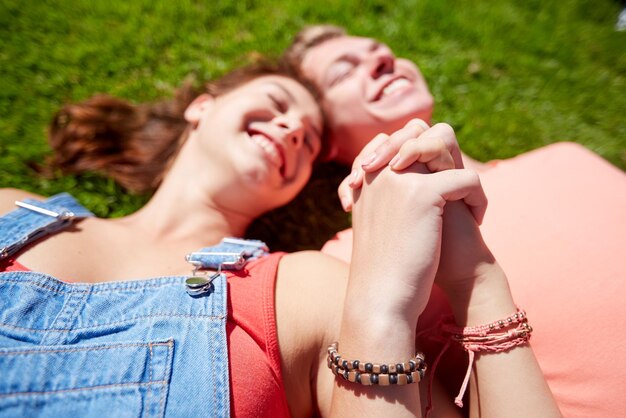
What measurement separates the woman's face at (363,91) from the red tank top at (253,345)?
4.16 feet

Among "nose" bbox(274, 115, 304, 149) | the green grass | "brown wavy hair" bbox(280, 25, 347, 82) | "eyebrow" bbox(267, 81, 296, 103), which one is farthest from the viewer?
the green grass

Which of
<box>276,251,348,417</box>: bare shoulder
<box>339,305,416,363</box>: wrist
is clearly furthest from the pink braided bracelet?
<box>276,251,348,417</box>: bare shoulder

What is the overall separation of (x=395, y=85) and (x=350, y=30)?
1431mm

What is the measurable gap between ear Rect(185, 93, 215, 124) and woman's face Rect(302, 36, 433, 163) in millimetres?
720

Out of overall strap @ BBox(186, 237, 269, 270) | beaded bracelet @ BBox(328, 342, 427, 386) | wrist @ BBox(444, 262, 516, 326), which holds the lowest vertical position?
A: overall strap @ BBox(186, 237, 269, 270)

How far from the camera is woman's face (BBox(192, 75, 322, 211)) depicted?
231cm

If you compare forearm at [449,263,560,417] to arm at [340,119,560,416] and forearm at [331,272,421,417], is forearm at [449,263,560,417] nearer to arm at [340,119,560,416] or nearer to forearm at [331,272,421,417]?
arm at [340,119,560,416]

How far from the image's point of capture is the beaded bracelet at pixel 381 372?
150 cm

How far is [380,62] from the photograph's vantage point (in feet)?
9.20

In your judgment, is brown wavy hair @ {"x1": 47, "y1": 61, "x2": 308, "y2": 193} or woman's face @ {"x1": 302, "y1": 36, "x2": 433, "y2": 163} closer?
woman's face @ {"x1": 302, "y1": 36, "x2": 433, "y2": 163}

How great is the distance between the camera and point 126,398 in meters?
1.46

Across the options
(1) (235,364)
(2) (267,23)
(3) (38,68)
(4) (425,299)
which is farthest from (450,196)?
(3) (38,68)

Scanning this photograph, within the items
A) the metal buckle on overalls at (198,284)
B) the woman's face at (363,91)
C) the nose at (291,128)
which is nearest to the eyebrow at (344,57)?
the woman's face at (363,91)

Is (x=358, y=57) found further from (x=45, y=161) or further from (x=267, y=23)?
(x=45, y=161)
